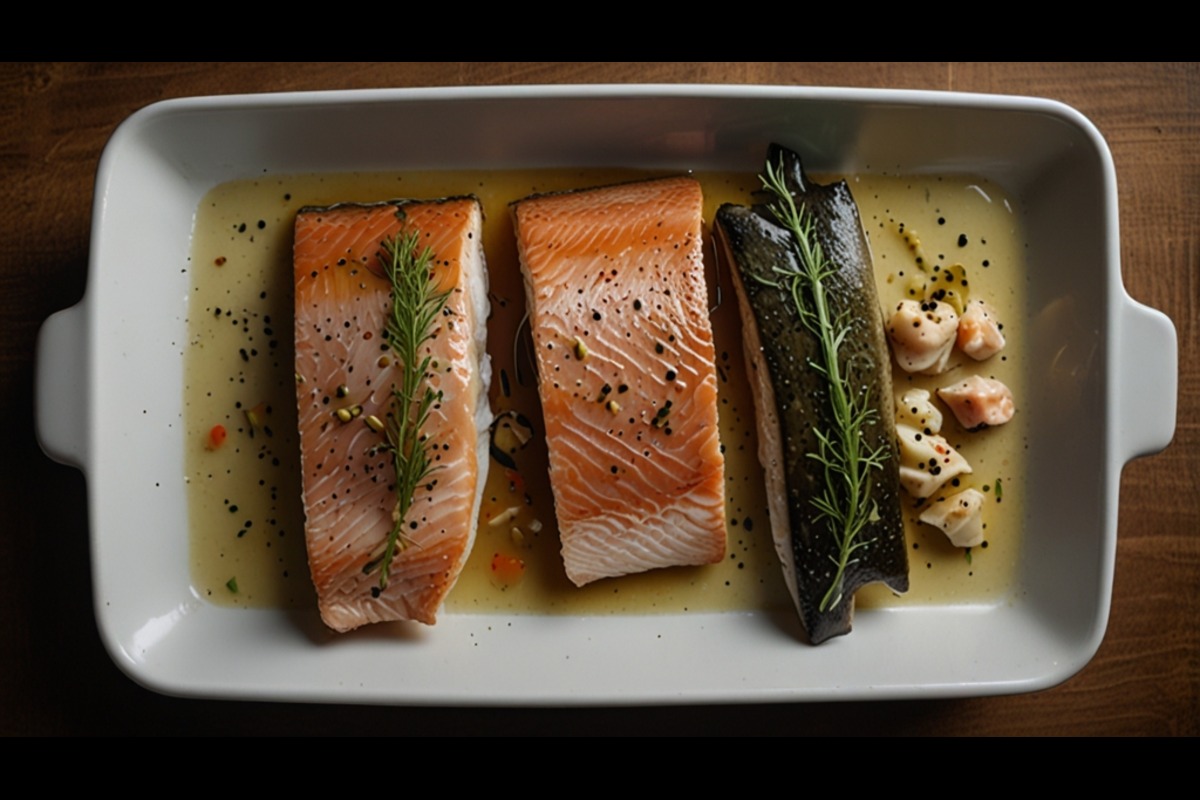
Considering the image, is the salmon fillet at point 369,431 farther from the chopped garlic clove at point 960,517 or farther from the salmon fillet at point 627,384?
the chopped garlic clove at point 960,517

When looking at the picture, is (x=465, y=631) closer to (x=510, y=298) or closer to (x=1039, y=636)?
(x=510, y=298)

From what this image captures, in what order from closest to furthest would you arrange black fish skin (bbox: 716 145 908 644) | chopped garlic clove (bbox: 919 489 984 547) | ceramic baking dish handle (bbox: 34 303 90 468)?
ceramic baking dish handle (bbox: 34 303 90 468) < black fish skin (bbox: 716 145 908 644) < chopped garlic clove (bbox: 919 489 984 547)

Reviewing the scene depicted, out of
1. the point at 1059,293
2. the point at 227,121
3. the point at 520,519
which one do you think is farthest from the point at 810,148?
the point at 227,121

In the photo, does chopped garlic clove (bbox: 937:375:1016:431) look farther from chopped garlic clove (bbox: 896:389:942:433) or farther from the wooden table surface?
the wooden table surface

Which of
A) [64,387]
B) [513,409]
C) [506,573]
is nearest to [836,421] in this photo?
[513,409]

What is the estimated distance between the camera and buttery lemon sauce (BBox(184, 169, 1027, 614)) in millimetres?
2545

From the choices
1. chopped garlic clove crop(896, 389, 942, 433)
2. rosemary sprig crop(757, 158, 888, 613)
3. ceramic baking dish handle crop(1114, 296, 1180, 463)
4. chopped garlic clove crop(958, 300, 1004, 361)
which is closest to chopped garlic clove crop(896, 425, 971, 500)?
chopped garlic clove crop(896, 389, 942, 433)

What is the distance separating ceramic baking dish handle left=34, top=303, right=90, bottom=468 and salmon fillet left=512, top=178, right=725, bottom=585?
1.19 m

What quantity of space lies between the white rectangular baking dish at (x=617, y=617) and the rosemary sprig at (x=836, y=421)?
0.31 meters

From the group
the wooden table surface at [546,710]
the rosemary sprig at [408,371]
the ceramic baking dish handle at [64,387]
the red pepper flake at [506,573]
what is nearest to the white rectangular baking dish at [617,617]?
the ceramic baking dish handle at [64,387]

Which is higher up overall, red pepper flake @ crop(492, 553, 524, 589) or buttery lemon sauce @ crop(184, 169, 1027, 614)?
buttery lemon sauce @ crop(184, 169, 1027, 614)

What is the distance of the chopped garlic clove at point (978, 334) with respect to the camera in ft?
8.30

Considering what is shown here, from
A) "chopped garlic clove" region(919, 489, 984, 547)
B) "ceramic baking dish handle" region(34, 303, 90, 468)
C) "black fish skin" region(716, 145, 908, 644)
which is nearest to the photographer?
"ceramic baking dish handle" region(34, 303, 90, 468)

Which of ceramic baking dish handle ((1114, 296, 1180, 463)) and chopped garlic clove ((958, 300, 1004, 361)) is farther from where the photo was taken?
chopped garlic clove ((958, 300, 1004, 361))
